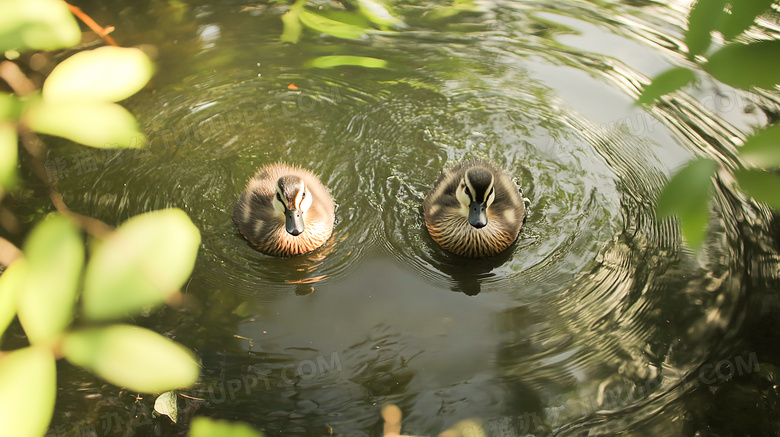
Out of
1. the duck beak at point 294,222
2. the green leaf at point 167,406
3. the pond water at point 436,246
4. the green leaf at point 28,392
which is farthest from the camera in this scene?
the duck beak at point 294,222

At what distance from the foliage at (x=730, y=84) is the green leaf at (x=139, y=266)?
1.98ft

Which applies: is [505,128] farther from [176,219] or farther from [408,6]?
[176,219]

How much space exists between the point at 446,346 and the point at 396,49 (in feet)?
11.3

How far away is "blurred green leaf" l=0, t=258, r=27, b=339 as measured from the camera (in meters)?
0.64

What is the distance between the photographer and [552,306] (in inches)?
140

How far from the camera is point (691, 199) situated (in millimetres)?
667

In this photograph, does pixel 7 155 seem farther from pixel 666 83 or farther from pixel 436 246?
pixel 436 246

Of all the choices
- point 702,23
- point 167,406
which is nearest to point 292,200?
point 167,406

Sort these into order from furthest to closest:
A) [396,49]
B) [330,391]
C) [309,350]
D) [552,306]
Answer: [396,49] → [552,306] → [309,350] → [330,391]

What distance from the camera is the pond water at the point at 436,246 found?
9.79ft

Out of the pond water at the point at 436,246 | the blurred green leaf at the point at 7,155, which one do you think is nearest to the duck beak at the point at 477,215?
the pond water at the point at 436,246

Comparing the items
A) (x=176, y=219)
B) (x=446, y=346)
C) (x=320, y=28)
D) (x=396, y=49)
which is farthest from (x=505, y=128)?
(x=176, y=219)

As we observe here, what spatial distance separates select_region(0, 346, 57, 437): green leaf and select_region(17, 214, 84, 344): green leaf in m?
0.02

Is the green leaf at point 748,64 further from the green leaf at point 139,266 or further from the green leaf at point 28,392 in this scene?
the green leaf at point 28,392
